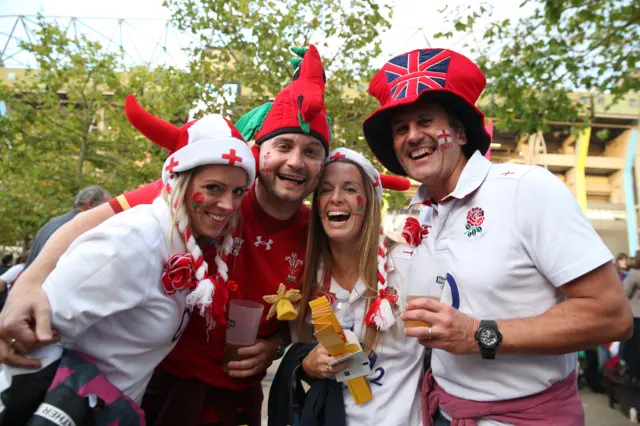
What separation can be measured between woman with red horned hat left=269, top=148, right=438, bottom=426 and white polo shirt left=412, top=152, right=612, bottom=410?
27 cm

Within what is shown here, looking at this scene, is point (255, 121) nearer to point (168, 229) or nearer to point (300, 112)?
point (300, 112)

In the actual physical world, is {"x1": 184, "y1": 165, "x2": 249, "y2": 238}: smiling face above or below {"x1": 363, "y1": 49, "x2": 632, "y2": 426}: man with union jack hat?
above

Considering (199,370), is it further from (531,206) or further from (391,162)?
(531,206)

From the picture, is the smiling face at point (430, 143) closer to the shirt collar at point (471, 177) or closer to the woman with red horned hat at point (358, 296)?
the shirt collar at point (471, 177)

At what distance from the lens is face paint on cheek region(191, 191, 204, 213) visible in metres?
2.15

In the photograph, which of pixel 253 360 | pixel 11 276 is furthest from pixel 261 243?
pixel 11 276

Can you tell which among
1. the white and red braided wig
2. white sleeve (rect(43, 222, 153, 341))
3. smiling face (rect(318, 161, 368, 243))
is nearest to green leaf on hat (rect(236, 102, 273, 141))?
the white and red braided wig

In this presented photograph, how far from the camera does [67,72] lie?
1077 centimetres

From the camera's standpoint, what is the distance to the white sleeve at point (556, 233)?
160 centimetres

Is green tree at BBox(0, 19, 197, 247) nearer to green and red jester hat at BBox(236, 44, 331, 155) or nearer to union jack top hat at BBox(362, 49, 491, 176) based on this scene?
green and red jester hat at BBox(236, 44, 331, 155)

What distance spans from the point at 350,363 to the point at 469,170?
111 cm

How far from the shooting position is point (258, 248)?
2627 millimetres

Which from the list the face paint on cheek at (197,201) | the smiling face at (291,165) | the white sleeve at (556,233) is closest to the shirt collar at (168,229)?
the face paint on cheek at (197,201)

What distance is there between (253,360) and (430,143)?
60.0 inches
